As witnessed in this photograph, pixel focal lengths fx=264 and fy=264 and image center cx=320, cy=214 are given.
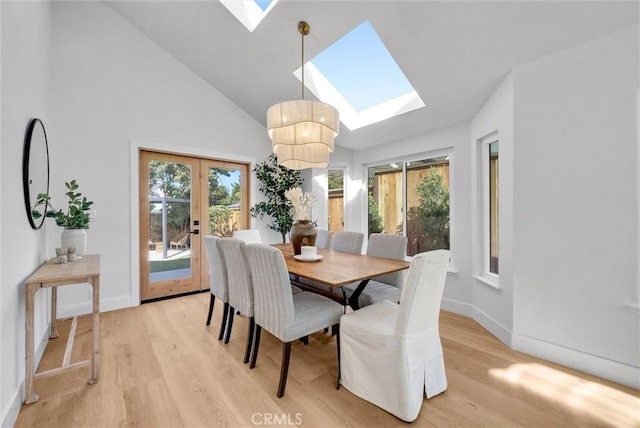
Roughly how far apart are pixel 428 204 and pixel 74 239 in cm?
392

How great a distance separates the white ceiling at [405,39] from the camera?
190 centimetres

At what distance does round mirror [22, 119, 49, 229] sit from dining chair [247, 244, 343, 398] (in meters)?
1.58

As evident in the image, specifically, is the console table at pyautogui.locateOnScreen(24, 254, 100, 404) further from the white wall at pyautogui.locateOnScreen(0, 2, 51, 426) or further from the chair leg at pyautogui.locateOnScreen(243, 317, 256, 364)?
the chair leg at pyautogui.locateOnScreen(243, 317, 256, 364)

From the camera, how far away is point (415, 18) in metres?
2.18

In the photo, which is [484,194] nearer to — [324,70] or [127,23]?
[324,70]

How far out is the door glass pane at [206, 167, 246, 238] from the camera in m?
4.03

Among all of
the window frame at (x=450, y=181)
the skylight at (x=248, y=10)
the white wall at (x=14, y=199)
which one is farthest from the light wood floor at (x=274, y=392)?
the skylight at (x=248, y=10)

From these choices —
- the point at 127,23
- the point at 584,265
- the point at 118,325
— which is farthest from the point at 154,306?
the point at 584,265

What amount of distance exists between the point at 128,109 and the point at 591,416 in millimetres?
5022

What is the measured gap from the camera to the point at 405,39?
2379mm

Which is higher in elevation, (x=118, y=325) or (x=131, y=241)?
(x=131, y=241)

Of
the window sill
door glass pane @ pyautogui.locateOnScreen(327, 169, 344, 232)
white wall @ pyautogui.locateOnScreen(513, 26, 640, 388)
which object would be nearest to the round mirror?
door glass pane @ pyautogui.locateOnScreen(327, 169, 344, 232)

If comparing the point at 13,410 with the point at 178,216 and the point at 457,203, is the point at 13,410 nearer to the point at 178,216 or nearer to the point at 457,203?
the point at 178,216

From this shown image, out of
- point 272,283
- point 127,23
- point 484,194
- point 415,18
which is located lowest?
point 272,283
